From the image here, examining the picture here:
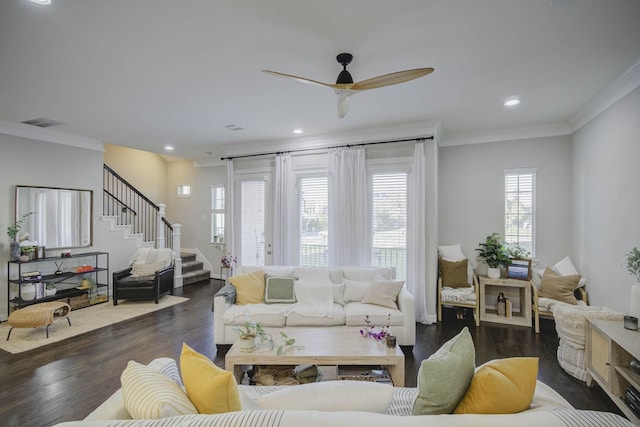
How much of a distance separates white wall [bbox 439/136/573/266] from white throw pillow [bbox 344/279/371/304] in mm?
1973

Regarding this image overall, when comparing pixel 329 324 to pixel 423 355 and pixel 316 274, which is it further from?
pixel 423 355

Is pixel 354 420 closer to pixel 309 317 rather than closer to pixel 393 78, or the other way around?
pixel 393 78

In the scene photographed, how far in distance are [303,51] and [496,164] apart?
3861 millimetres

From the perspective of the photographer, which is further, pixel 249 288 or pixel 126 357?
pixel 249 288

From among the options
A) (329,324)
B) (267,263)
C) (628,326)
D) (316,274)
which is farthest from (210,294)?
(628,326)

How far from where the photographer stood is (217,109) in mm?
3893

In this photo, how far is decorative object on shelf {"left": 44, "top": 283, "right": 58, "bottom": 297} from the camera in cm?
465

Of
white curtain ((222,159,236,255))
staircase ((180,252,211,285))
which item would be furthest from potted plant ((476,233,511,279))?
A: staircase ((180,252,211,285))

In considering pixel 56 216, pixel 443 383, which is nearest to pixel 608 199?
pixel 443 383

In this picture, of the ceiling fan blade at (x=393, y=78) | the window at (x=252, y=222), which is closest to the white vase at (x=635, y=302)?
the ceiling fan blade at (x=393, y=78)

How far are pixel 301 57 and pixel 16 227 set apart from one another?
512 cm

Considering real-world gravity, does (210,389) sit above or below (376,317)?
above

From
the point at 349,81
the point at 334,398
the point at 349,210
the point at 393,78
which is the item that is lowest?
the point at 334,398

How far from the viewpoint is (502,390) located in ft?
4.23
